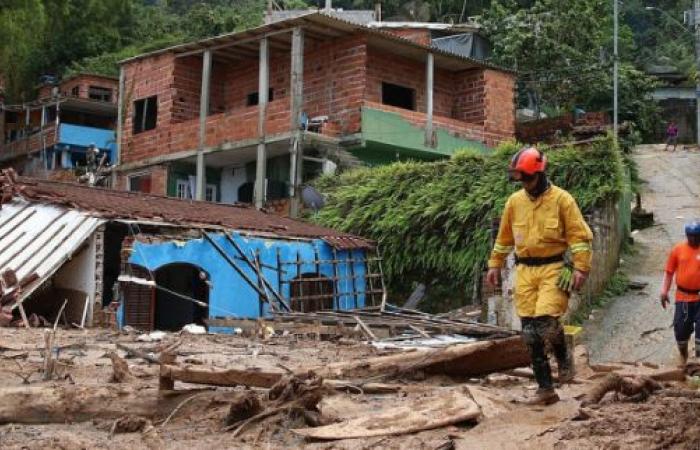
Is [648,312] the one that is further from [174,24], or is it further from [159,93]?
[174,24]

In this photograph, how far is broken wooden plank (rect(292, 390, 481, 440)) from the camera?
5043 mm

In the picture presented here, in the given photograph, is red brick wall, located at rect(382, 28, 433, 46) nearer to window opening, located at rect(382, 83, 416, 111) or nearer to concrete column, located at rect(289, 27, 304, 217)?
window opening, located at rect(382, 83, 416, 111)

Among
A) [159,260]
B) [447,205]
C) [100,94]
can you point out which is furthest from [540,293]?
[100,94]

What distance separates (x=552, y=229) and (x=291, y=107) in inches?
742

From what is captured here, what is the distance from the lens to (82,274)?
1533 cm

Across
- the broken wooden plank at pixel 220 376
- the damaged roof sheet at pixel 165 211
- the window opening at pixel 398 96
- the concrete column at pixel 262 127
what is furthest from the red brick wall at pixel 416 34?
the broken wooden plank at pixel 220 376

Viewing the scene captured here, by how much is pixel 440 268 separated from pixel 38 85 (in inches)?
1241

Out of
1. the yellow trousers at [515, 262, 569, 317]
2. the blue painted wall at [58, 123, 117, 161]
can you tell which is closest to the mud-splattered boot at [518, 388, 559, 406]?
the yellow trousers at [515, 262, 569, 317]

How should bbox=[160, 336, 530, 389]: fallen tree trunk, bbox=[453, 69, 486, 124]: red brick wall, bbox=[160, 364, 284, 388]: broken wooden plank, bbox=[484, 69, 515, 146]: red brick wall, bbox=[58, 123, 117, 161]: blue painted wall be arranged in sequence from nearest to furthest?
bbox=[160, 364, 284, 388]: broken wooden plank < bbox=[160, 336, 530, 389]: fallen tree trunk < bbox=[484, 69, 515, 146]: red brick wall < bbox=[453, 69, 486, 124]: red brick wall < bbox=[58, 123, 117, 161]: blue painted wall

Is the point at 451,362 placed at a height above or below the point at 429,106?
below

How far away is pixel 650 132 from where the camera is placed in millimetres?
41812

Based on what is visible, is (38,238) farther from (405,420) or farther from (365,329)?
(405,420)

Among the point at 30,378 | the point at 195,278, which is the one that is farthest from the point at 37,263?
the point at 30,378

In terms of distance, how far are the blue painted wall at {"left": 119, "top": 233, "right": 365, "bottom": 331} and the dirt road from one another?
5840 millimetres
